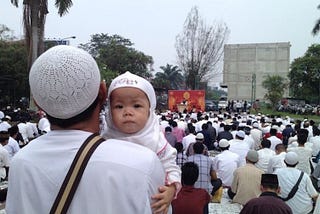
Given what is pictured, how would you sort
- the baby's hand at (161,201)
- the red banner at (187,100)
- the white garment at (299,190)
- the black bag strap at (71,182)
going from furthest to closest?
1. the red banner at (187,100)
2. the white garment at (299,190)
3. the baby's hand at (161,201)
4. the black bag strap at (71,182)

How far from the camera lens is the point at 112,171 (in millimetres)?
1404

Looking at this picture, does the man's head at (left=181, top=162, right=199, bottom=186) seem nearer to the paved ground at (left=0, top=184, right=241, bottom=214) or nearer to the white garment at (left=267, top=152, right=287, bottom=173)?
the paved ground at (left=0, top=184, right=241, bottom=214)

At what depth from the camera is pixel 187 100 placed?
31.1 m

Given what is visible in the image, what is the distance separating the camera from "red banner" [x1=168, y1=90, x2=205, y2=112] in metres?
30.8

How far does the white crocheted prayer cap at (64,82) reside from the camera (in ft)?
4.81

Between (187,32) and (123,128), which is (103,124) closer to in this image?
(123,128)

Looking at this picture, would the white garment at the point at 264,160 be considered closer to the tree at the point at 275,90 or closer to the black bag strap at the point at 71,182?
the black bag strap at the point at 71,182

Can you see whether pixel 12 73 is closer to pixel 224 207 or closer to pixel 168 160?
pixel 224 207

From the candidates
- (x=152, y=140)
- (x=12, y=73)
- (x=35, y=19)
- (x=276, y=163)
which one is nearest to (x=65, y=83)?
(x=152, y=140)

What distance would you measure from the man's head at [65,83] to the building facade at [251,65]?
63195 millimetres

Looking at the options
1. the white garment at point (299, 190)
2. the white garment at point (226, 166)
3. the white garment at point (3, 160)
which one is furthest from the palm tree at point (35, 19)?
the white garment at point (299, 190)

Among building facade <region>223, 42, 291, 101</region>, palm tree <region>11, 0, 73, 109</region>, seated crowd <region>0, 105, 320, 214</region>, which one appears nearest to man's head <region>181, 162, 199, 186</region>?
seated crowd <region>0, 105, 320, 214</region>

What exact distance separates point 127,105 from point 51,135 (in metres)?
0.53

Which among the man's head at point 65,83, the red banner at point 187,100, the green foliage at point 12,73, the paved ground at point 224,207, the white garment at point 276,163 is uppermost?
the green foliage at point 12,73
